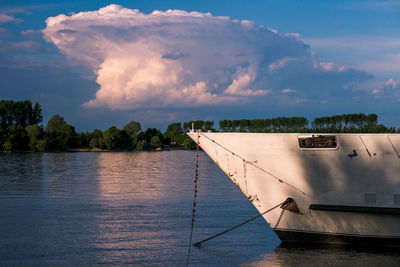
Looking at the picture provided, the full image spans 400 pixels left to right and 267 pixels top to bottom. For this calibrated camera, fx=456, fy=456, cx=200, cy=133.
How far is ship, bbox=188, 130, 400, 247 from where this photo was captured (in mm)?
11391

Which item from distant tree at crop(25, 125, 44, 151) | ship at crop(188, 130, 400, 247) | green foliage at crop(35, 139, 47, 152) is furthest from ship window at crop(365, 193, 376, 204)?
distant tree at crop(25, 125, 44, 151)

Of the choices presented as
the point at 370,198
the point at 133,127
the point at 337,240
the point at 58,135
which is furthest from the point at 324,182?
the point at 133,127

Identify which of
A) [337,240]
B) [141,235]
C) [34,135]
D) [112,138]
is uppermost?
[34,135]

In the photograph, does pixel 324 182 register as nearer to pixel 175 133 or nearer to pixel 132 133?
pixel 132 133

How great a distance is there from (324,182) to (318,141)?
1.06 m

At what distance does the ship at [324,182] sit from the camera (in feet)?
37.4

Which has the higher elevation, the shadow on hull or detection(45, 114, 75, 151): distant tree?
detection(45, 114, 75, 151): distant tree

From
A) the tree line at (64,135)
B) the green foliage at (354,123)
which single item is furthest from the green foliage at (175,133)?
the green foliage at (354,123)

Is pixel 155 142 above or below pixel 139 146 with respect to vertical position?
above

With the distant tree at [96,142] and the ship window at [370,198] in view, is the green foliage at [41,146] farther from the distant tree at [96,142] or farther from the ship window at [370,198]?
the ship window at [370,198]

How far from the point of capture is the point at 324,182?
11680mm

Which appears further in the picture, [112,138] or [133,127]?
[133,127]

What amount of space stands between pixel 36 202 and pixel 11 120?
458 feet

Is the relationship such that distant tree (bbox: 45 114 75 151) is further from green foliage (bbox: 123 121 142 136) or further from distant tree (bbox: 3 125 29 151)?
green foliage (bbox: 123 121 142 136)
